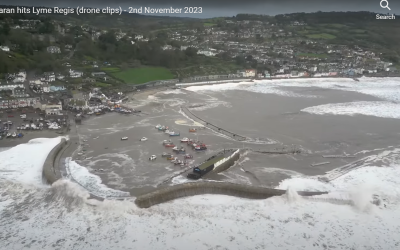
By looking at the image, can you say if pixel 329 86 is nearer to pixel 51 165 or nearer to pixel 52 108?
pixel 52 108

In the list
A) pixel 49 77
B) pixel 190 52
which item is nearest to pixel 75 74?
pixel 49 77

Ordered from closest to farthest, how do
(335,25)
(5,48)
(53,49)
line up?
(5,48) < (53,49) < (335,25)

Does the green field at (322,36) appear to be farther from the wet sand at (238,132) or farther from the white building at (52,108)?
the white building at (52,108)

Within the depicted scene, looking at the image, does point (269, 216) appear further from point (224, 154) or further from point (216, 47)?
point (216, 47)

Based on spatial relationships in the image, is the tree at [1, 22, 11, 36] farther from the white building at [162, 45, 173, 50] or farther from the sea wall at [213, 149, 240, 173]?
the sea wall at [213, 149, 240, 173]

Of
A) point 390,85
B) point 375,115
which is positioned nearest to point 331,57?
point 390,85

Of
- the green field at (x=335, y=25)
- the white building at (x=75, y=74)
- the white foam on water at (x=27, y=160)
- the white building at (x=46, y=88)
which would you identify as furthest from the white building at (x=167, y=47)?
the green field at (x=335, y=25)
